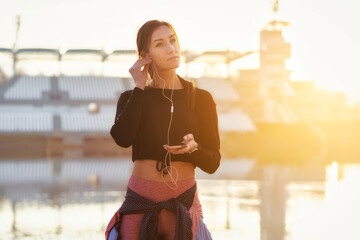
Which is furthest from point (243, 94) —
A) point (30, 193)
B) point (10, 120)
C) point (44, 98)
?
point (30, 193)

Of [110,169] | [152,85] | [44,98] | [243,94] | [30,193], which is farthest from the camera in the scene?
[243,94]

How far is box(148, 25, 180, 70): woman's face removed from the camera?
2.91 m

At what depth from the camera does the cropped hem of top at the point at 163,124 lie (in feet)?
9.18

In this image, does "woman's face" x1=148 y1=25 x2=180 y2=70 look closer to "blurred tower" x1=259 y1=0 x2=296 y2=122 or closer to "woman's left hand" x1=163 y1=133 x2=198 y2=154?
"woman's left hand" x1=163 y1=133 x2=198 y2=154

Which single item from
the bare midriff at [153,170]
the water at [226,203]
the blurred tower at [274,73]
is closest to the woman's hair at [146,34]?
the bare midriff at [153,170]

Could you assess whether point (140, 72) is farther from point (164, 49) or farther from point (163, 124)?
point (163, 124)

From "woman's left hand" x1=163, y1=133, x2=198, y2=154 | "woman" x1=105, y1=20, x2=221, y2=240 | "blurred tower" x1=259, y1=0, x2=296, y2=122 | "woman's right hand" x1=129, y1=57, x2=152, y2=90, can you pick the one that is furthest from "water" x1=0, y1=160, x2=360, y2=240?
"blurred tower" x1=259, y1=0, x2=296, y2=122

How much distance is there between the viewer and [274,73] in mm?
43094

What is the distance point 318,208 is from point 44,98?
31.9m

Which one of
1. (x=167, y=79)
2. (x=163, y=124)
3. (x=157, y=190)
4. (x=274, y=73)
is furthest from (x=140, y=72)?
(x=274, y=73)

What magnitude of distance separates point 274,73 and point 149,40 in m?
41.0

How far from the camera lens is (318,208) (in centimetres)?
1046

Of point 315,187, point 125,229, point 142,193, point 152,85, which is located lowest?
point 315,187

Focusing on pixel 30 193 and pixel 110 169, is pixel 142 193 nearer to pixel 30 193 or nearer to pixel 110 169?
pixel 30 193
